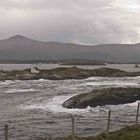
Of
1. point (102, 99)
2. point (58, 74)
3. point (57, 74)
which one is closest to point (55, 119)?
point (102, 99)

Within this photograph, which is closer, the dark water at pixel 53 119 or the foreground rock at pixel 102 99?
the dark water at pixel 53 119

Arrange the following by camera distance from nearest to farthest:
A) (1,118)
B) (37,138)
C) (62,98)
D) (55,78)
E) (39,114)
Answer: (37,138) < (1,118) < (39,114) < (62,98) < (55,78)

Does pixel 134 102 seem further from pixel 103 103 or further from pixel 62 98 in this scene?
pixel 62 98

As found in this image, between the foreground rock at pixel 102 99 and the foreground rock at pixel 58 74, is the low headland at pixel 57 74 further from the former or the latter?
the foreground rock at pixel 102 99

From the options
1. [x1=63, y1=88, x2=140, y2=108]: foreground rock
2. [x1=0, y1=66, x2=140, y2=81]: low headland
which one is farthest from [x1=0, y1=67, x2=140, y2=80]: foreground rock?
[x1=63, y1=88, x2=140, y2=108]: foreground rock

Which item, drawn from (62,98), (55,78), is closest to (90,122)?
(62,98)

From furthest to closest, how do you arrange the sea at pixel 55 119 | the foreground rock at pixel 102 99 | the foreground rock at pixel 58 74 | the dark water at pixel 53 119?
the foreground rock at pixel 58 74, the foreground rock at pixel 102 99, the dark water at pixel 53 119, the sea at pixel 55 119

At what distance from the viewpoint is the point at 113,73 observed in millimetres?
130625

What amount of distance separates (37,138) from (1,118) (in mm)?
11333

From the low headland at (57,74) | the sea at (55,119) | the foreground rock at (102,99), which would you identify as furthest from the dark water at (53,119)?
the low headland at (57,74)

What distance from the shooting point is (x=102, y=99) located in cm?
4775

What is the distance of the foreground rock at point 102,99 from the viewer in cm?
4658

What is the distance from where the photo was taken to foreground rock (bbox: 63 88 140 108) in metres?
46.6

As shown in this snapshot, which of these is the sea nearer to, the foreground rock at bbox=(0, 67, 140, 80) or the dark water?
the dark water
